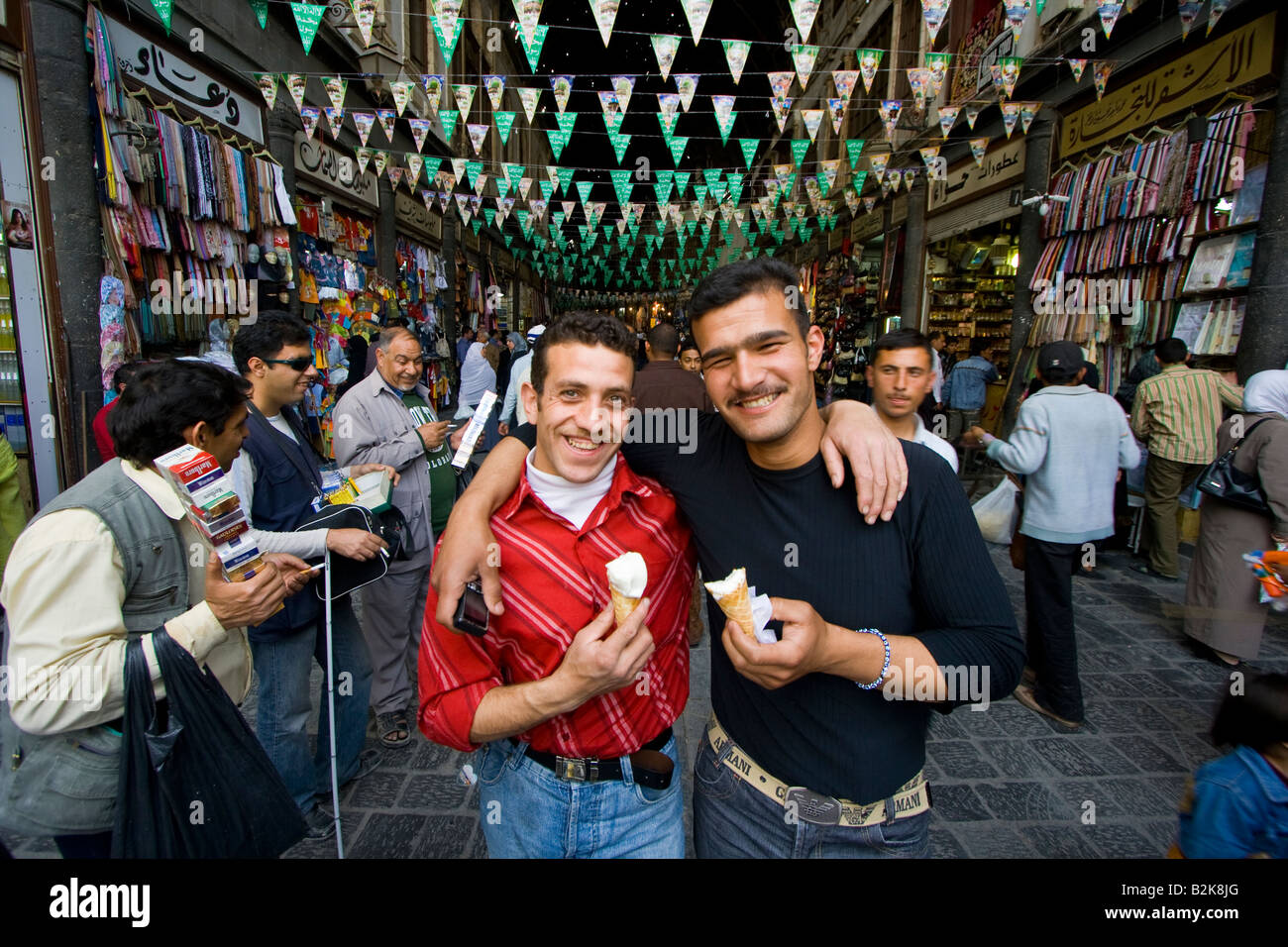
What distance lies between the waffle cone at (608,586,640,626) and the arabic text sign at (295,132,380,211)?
1083 cm

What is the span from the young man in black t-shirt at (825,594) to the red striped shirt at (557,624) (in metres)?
0.14

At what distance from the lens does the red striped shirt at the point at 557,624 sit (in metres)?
1.54

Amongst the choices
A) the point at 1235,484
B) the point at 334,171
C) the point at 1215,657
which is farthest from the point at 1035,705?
the point at 334,171

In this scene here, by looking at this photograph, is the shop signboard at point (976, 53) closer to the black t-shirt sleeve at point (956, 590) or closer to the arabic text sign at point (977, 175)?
the arabic text sign at point (977, 175)

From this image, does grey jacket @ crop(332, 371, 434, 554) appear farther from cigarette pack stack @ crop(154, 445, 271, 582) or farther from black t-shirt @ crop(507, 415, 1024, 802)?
black t-shirt @ crop(507, 415, 1024, 802)

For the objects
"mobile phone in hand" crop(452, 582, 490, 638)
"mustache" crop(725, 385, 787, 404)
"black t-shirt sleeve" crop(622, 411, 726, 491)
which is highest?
"mustache" crop(725, 385, 787, 404)

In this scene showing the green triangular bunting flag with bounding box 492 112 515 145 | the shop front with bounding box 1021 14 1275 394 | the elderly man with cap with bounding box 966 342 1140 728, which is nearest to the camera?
the elderly man with cap with bounding box 966 342 1140 728

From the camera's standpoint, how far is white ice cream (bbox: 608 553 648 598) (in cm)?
134

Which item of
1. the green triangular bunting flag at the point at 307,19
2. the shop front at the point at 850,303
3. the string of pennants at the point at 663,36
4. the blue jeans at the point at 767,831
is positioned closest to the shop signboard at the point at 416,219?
the green triangular bunting flag at the point at 307,19

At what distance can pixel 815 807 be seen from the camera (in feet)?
5.14

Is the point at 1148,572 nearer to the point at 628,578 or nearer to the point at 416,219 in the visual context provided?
the point at 628,578

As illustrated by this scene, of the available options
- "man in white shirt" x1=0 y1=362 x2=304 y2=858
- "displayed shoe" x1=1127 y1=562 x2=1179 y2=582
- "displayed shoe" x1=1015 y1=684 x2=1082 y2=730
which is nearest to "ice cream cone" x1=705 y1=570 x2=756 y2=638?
"man in white shirt" x1=0 y1=362 x2=304 y2=858
